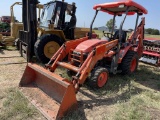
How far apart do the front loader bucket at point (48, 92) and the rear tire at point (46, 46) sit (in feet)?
7.02

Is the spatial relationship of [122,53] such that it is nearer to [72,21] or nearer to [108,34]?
[108,34]

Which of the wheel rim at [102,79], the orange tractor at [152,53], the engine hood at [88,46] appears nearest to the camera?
the wheel rim at [102,79]

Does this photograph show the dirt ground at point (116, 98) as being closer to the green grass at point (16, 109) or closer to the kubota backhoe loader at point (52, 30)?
the green grass at point (16, 109)

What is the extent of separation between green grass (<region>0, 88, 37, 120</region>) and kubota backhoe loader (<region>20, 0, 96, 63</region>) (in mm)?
2916

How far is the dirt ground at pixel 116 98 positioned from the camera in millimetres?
3461

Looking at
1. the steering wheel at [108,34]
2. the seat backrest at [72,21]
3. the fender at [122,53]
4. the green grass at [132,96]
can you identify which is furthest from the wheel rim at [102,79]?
the seat backrest at [72,21]

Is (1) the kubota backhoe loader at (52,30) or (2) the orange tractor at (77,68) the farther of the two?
(1) the kubota backhoe loader at (52,30)

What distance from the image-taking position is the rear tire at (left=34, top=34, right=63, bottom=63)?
661 cm

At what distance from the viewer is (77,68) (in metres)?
4.34

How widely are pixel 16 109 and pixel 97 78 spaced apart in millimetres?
1875

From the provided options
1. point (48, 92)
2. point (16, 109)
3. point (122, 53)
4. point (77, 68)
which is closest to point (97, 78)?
point (77, 68)

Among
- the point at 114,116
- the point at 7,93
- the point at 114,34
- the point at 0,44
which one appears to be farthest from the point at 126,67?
the point at 0,44

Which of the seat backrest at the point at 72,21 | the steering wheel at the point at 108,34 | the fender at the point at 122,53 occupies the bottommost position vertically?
the fender at the point at 122,53

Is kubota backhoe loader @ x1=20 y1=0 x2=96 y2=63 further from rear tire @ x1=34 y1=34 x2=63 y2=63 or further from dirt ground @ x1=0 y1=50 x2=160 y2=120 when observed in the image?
dirt ground @ x1=0 y1=50 x2=160 y2=120
